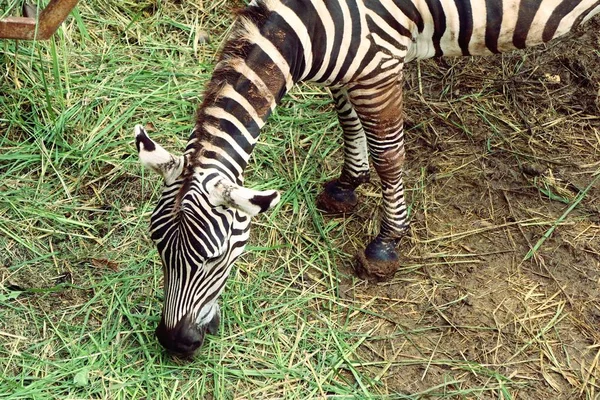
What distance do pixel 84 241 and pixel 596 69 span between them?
14.9 feet

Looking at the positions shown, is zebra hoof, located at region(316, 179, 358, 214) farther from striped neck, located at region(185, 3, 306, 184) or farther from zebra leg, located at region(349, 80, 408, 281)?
striped neck, located at region(185, 3, 306, 184)

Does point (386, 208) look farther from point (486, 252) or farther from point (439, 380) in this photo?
point (439, 380)

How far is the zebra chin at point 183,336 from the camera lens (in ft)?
12.7

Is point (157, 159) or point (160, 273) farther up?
point (157, 159)

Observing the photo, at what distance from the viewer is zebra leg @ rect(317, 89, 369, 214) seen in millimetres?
4945

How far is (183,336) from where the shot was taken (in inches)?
152

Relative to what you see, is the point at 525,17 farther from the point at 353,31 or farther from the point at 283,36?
the point at 283,36

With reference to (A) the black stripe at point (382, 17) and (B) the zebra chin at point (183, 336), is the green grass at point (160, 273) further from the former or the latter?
(A) the black stripe at point (382, 17)

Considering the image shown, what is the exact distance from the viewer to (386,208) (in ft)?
16.1

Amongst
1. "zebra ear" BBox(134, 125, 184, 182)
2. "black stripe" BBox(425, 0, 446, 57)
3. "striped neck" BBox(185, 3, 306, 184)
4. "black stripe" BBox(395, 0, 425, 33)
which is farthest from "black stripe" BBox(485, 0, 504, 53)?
"zebra ear" BBox(134, 125, 184, 182)

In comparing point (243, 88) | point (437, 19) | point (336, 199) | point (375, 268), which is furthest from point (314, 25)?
point (375, 268)

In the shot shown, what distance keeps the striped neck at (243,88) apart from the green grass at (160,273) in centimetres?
125

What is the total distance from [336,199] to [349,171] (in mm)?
231

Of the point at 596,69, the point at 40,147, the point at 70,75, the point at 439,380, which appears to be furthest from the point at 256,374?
the point at 596,69
